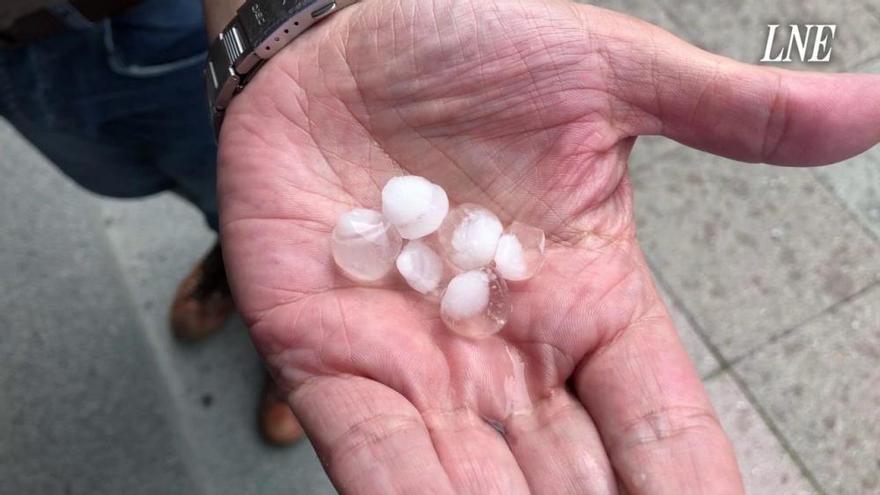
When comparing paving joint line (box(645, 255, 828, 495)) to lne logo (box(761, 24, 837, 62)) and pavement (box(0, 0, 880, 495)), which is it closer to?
pavement (box(0, 0, 880, 495))

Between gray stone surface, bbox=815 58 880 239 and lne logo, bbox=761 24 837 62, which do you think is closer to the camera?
gray stone surface, bbox=815 58 880 239

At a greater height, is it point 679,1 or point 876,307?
point 679,1

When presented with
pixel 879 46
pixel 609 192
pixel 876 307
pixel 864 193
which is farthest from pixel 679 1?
pixel 609 192

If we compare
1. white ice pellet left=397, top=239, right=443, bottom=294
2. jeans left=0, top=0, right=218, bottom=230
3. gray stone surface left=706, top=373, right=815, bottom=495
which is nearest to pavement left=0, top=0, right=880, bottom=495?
gray stone surface left=706, top=373, right=815, bottom=495

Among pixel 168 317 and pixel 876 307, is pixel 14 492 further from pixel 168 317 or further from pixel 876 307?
pixel 876 307

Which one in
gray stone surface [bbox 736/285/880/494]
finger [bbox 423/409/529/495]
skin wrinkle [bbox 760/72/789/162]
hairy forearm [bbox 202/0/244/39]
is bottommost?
gray stone surface [bbox 736/285/880/494]

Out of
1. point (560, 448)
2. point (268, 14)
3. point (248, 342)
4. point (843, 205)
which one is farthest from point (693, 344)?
point (268, 14)

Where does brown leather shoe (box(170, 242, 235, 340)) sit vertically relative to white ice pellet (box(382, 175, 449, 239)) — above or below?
below
